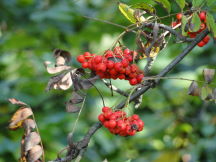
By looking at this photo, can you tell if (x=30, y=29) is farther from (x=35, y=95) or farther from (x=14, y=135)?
(x=14, y=135)

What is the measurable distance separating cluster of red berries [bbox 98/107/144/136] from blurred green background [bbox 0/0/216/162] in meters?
1.64

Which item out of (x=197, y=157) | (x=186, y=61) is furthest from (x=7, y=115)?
(x=186, y=61)

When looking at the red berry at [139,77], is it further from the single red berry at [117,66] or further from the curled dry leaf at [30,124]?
the curled dry leaf at [30,124]

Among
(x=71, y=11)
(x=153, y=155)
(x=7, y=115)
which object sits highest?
(x=71, y=11)

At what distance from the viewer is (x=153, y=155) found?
11.7ft

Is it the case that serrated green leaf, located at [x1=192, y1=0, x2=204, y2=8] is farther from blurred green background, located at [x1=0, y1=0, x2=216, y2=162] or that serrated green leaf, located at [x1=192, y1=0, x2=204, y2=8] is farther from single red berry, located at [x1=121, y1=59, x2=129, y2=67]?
blurred green background, located at [x1=0, y1=0, x2=216, y2=162]

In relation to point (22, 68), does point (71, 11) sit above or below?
above

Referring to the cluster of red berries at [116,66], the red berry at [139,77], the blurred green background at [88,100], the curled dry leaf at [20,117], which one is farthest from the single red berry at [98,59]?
the blurred green background at [88,100]

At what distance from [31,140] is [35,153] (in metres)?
0.04

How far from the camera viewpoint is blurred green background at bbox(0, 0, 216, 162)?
3383mm

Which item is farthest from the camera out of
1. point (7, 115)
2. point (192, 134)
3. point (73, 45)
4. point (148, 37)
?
point (73, 45)

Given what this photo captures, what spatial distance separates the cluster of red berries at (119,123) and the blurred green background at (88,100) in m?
1.64

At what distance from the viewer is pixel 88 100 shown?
13.0 feet

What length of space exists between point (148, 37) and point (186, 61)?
2.65 meters
